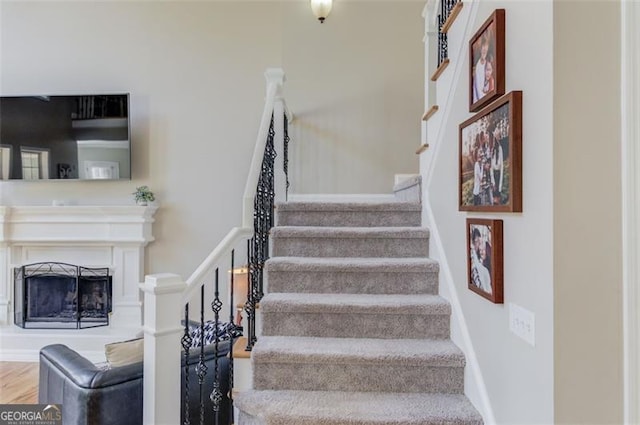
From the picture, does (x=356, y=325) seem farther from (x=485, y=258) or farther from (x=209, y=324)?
(x=209, y=324)

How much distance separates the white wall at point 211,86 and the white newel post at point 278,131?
1.10 meters

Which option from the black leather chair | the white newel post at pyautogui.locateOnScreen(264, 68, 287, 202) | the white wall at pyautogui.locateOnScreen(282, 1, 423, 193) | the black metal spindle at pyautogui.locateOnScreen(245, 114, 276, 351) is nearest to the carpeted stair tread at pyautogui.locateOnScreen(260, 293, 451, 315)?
the black metal spindle at pyautogui.locateOnScreen(245, 114, 276, 351)

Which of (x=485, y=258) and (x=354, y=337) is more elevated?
(x=485, y=258)

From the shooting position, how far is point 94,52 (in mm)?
4719

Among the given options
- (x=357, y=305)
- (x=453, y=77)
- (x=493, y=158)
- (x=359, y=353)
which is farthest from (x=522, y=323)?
(x=453, y=77)

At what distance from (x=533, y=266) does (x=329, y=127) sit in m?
3.35

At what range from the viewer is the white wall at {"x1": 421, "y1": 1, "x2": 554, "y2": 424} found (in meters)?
1.28

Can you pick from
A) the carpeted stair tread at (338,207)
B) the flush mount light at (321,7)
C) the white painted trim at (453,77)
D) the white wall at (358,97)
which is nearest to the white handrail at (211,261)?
the carpeted stair tread at (338,207)

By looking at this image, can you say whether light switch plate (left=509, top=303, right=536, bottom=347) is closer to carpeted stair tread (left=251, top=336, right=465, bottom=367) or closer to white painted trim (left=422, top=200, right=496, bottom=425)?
white painted trim (left=422, top=200, right=496, bottom=425)

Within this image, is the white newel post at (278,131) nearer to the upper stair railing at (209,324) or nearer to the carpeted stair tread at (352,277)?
the upper stair railing at (209,324)

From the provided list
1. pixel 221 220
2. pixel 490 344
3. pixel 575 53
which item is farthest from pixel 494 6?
pixel 221 220

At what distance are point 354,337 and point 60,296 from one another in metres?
4.14

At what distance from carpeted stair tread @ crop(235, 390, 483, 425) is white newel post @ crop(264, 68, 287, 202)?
174cm

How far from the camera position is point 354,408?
1.88 m
